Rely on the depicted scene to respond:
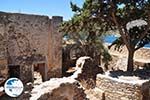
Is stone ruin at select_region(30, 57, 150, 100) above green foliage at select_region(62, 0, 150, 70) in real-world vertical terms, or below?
below

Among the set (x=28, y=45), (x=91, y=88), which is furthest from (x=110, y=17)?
(x=28, y=45)

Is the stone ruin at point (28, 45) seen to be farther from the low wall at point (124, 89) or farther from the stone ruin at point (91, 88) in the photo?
the low wall at point (124, 89)

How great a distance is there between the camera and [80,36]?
24.8 meters

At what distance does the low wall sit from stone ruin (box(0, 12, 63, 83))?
20.6 ft

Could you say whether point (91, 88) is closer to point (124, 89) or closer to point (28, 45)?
point (124, 89)

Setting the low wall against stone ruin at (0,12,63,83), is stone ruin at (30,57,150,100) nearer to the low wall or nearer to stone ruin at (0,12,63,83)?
the low wall

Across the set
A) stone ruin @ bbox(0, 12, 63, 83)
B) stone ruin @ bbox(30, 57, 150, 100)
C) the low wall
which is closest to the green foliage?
stone ruin @ bbox(30, 57, 150, 100)

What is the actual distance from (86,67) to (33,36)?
4.67m

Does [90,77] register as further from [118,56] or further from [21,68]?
[118,56]

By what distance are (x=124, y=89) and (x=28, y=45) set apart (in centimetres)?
789

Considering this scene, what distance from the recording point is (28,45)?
60.6 ft

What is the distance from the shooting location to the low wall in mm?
12320

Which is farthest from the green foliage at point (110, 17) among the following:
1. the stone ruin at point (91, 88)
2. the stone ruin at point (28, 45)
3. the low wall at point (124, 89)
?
the stone ruin at point (28, 45)

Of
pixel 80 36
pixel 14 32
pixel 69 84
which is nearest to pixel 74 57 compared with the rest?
pixel 80 36
